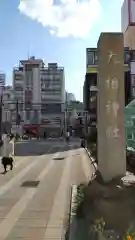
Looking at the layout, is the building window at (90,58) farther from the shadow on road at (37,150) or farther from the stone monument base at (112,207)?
the stone monument base at (112,207)

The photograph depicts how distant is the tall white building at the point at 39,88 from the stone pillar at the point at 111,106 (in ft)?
293

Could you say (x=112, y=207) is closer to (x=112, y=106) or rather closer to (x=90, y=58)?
(x=112, y=106)

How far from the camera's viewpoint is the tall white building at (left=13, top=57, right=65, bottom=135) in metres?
109

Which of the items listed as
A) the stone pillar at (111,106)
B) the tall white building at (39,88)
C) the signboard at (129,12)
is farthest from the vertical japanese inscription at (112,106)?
the tall white building at (39,88)

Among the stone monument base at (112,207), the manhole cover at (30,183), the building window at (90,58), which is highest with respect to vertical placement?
the building window at (90,58)

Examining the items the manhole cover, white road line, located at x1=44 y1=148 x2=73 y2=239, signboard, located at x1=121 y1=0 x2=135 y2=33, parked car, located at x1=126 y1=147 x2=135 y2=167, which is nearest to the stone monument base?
white road line, located at x1=44 y1=148 x2=73 y2=239

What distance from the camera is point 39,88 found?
112 meters

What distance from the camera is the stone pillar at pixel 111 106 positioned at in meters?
11.7

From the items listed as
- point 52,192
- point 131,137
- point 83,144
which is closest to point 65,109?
point 83,144

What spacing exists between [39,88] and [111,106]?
101m

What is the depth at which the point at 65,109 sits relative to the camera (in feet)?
315

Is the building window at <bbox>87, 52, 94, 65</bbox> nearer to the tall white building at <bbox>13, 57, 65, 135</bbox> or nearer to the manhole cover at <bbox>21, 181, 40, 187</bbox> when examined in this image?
the tall white building at <bbox>13, 57, 65, 135</bbox>

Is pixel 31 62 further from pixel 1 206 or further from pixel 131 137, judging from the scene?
pixel 1 206

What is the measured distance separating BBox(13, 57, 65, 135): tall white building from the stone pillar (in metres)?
89.4
